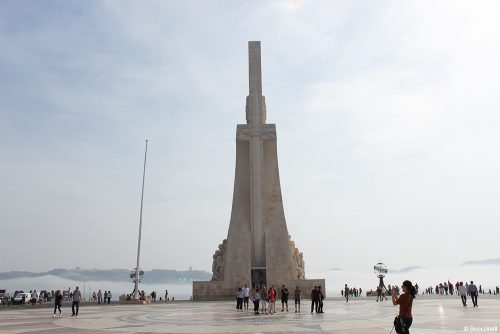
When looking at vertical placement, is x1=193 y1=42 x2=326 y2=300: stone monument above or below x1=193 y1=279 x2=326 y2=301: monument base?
above

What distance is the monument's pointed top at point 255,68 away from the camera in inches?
1356

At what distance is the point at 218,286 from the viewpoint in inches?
1151

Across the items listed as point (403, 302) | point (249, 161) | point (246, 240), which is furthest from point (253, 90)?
point (403, 302)

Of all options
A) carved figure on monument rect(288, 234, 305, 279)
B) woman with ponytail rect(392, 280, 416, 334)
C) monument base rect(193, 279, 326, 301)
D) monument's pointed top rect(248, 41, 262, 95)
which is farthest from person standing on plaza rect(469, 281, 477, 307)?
monument's pointed top rect(248, 41, 262, 95)

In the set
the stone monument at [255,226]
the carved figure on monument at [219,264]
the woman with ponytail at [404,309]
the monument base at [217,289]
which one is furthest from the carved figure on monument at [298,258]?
the woman with ponytail at [404,309]

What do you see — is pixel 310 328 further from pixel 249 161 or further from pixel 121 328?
pixel 249 161

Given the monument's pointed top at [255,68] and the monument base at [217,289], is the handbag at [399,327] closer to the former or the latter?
the monument base at [217,289]

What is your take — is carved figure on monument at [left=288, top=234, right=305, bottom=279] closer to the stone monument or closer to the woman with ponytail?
the stone monument

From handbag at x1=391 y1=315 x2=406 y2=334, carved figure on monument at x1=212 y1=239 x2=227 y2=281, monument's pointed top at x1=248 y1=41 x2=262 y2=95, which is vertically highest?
monument's pointed top at x1=248 y1=41 x2=262 y2=95

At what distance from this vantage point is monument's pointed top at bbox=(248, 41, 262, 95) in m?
34.4

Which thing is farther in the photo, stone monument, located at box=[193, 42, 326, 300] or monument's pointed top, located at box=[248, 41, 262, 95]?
monument's pointed top, located at box=[248, 41, 262, 95]

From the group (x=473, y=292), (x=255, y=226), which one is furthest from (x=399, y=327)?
(x=255, y=226)

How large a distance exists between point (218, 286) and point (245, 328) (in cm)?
1920

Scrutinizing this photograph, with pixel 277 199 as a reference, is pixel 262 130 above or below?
above
